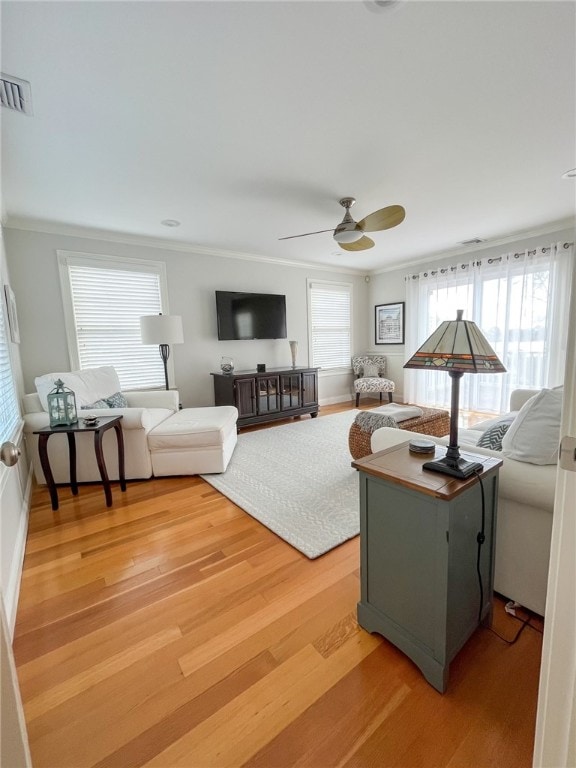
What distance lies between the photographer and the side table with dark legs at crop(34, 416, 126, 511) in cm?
232

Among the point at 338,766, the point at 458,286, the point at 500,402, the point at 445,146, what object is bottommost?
the point at 338,766

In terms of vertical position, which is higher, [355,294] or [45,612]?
[355,294]

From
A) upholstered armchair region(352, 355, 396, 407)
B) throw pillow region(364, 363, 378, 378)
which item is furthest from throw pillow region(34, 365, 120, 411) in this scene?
throw pillow region(364, 363, 378, 378)

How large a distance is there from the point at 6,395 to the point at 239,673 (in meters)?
2.28

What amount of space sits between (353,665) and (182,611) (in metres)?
0.79

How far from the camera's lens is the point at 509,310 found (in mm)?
4246

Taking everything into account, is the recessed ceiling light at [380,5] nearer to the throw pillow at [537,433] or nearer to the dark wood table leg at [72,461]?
the throw pillow at [537,433]

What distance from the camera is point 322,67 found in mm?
1536

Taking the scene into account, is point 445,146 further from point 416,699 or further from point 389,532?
point 416,699

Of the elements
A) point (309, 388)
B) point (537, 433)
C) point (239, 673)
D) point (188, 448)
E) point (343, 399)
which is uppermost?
point (537, 433)

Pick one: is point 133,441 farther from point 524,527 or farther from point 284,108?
point 524,527

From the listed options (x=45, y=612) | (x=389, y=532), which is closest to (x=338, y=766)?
(x=389, y=532)

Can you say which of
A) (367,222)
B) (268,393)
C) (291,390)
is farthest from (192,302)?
(367,222)

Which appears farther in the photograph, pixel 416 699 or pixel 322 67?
pixel 322 67
